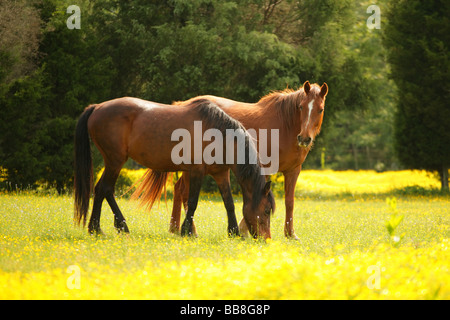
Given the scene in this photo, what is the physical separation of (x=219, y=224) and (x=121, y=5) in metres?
11.8

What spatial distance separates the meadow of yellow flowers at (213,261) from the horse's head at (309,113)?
167cm

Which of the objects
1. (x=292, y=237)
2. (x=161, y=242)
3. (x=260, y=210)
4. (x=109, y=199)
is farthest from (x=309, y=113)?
(x=109, y=199)

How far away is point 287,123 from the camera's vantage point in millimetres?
9648

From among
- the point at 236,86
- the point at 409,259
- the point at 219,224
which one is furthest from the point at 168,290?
the point at 236,86

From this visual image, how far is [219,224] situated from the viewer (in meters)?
11.1

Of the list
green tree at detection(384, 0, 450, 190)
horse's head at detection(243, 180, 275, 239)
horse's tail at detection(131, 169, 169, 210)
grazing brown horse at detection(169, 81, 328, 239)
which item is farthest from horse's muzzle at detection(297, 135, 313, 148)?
green tree at detection(384, 0, 450, 190)

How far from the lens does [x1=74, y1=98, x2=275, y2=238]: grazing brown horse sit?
9047mm

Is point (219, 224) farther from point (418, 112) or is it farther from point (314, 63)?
point (418, 112)

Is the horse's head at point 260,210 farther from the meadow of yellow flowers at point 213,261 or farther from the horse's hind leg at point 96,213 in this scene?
the horse's hind leg at point 96,213

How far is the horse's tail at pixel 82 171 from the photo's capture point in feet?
30.5

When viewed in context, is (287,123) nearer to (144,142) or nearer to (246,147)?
(246,147)

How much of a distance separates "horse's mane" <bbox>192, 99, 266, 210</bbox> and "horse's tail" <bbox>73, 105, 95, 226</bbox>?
207cm

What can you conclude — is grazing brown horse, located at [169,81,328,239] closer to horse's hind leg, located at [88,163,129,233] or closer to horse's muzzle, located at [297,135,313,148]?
horse's muzzle, located at [297,135,313,148]

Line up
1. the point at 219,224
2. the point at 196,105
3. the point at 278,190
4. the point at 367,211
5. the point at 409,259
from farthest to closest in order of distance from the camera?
the point at 278,190 → the point at 367,211 → the point at 219,224 → the point at 196,105 → the point at 409,259
